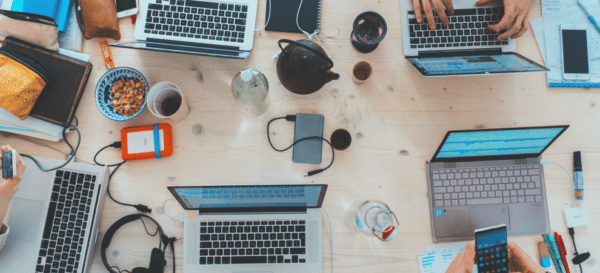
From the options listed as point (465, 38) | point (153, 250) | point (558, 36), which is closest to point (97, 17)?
point (153, 250)

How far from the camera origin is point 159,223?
1.03 meters

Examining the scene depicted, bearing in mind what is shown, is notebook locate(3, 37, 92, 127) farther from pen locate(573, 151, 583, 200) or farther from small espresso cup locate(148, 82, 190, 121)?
pen locate(573, 151, 583, 200)

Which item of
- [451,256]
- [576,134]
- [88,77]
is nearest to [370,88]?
[451,256]

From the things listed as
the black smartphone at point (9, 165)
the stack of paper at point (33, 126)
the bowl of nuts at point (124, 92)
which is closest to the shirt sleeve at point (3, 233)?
the black smartphone at point (9, 165)

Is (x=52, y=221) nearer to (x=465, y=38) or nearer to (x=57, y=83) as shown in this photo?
(x=57, y=83)

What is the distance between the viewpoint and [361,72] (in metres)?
1.09

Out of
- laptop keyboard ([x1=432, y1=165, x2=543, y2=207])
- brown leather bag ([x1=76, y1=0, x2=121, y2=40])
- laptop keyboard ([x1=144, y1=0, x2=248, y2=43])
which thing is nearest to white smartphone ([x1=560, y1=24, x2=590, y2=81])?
laptop keyboard ([x1=432, y1=165, x2=543, y2=207])

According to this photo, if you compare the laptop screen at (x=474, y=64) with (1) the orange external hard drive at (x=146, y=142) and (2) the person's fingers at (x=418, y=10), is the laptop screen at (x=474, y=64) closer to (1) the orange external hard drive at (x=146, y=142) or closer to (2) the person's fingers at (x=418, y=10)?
(2) the person's fingers at (x=418, y=10)

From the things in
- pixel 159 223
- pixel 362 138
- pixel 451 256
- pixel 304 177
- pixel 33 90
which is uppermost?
pixel 33 90

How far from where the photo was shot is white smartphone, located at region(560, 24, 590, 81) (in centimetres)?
109

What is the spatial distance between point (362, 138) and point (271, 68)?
40 centimetres

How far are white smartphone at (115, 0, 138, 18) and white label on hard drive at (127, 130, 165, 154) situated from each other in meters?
0.41

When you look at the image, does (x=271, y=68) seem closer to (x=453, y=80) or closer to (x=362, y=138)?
(x=362, y=138)

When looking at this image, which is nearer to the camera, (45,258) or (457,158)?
(45,258)
